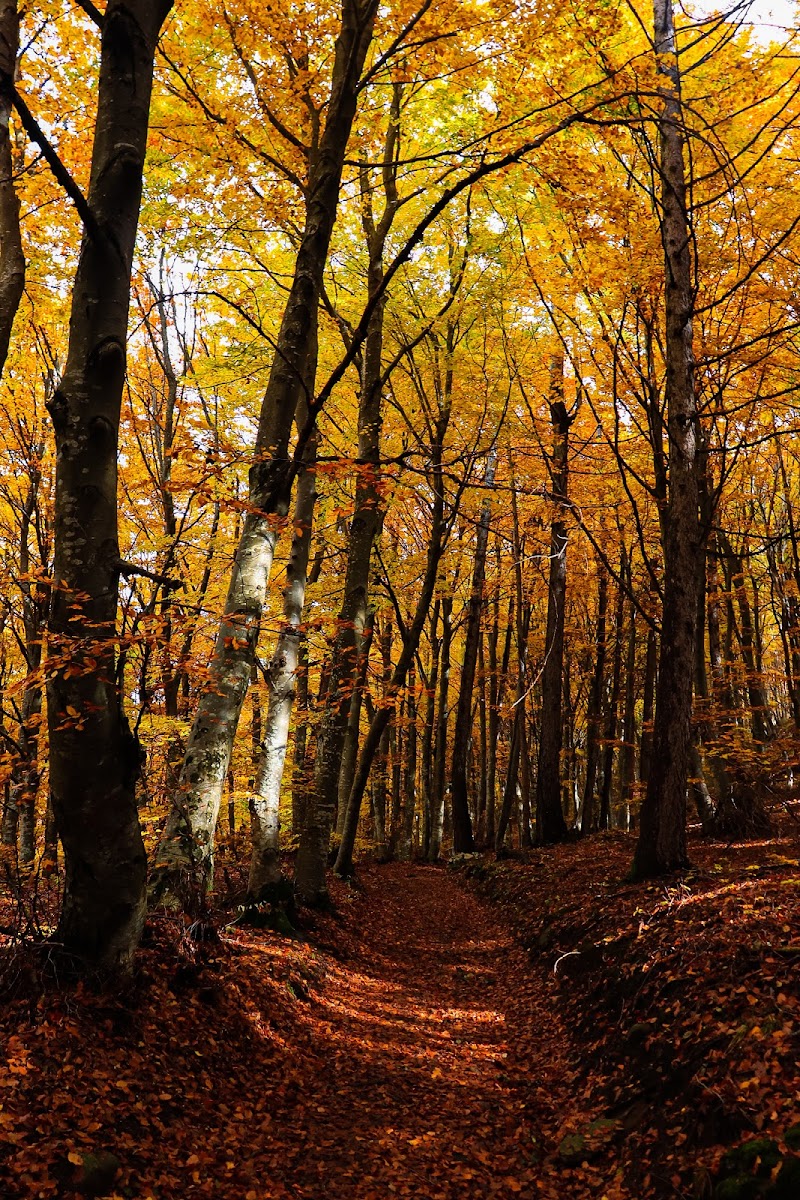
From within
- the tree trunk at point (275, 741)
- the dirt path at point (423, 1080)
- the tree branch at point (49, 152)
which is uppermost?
the tree branch at point (49, 152)

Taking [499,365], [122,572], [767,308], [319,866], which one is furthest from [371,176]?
[319,866]

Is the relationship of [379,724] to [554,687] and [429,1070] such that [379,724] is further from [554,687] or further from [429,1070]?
[429,1070]

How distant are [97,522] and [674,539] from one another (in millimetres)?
6156

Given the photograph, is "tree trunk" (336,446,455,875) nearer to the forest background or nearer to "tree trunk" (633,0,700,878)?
the forest background

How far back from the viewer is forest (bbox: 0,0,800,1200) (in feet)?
12.6

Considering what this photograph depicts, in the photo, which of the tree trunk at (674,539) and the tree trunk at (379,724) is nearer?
the tree trunk at (674,539)

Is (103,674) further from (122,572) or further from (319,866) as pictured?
(319,866)

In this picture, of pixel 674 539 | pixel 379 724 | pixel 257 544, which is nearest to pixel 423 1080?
pixel 257 544

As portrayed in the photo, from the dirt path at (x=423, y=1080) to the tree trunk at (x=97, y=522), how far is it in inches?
73.9

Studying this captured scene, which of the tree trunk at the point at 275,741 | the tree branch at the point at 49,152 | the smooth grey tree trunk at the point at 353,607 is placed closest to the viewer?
the tree branch at the point at 49,152

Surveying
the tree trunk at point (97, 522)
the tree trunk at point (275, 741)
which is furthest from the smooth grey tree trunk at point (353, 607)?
the tree trunk at point (97, 522)

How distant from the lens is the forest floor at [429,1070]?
3.34 m

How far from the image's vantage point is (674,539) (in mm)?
7832

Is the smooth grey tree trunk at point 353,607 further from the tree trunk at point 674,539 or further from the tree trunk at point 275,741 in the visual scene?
the tree trunk at point 674,539
